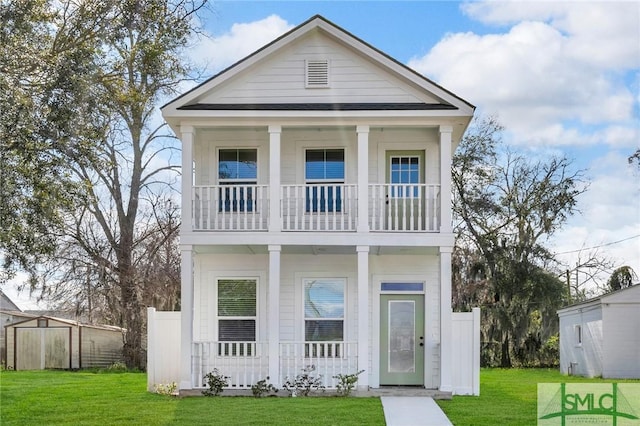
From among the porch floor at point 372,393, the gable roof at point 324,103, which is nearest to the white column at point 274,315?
the porch floor at point 372,393

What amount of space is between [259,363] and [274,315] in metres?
1.00

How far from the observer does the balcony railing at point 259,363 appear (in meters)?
15.7

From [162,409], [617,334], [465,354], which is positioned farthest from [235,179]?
[617,334]

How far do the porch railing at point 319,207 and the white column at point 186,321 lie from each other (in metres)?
2.02

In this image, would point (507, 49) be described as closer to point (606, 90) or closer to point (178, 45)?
point (606, 90)

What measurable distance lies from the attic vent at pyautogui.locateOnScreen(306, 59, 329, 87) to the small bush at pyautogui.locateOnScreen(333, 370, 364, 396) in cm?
569

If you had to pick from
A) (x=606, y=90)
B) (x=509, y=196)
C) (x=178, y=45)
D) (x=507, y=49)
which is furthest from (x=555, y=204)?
(x=178, y=45)

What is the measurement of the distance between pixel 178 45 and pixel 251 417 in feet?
48.1

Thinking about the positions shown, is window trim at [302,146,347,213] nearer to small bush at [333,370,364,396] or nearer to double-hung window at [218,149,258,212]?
double-hung window at [218,149,258,212]

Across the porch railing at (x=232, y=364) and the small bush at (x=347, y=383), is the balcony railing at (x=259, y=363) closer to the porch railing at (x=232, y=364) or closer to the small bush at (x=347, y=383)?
the porch railing at (x=232, y=364)

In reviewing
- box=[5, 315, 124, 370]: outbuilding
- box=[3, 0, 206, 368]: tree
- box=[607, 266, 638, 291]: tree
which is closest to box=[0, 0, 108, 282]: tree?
box=[3, 0, 206, 368]: tree

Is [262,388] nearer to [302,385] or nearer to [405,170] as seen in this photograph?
[302,385]

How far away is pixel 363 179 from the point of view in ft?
52.2

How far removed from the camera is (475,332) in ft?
52.5
